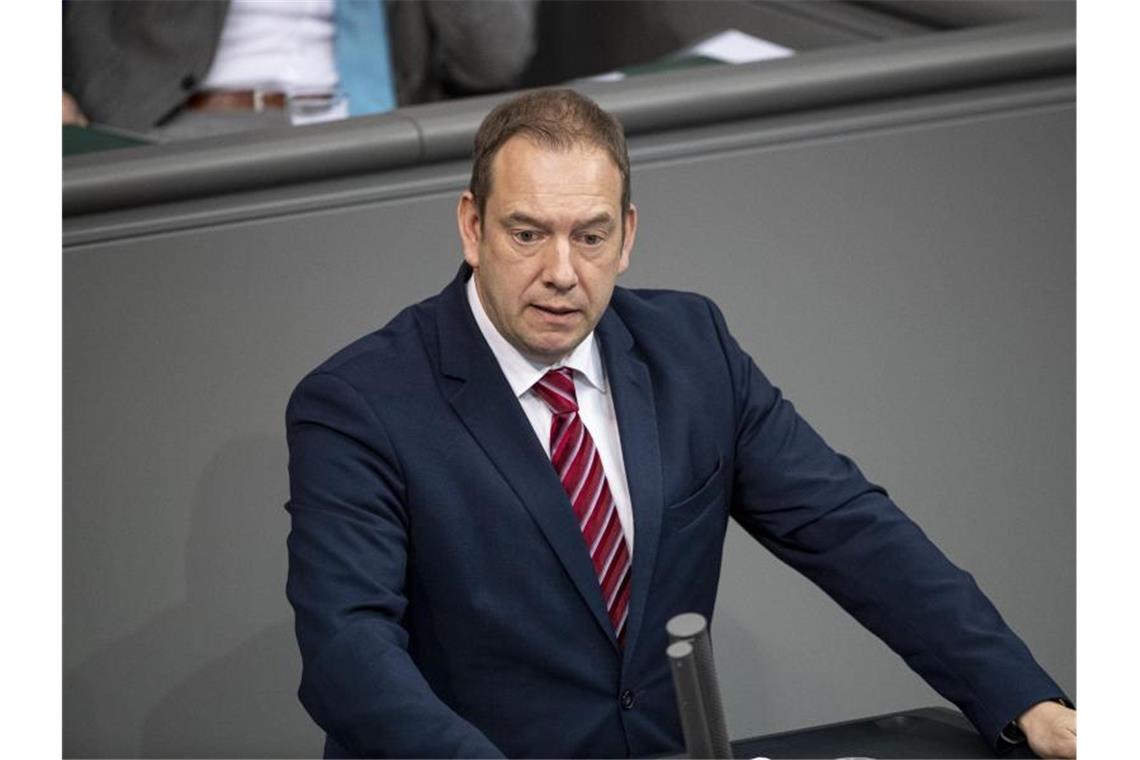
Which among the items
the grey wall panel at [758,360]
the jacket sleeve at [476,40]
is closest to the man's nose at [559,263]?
the grey wall panel at [758,360]

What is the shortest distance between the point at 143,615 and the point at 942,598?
38.9 inches

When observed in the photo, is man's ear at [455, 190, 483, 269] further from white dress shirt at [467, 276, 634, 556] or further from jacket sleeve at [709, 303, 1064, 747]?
jacket sleeve at [709, 303, 1064, 747]

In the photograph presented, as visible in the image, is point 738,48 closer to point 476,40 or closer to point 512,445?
point 476,40

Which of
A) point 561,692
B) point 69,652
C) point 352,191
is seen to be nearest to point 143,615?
point 69,652

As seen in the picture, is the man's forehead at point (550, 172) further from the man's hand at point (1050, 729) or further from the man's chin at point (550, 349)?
the man's hand at point (1050, 729)

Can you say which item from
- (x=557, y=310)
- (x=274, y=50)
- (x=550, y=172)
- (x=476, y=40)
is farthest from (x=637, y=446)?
(x=476, y=40)

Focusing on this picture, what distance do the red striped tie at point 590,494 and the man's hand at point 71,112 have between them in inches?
49.4

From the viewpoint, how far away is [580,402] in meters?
1.87

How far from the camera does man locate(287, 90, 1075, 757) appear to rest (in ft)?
5.62

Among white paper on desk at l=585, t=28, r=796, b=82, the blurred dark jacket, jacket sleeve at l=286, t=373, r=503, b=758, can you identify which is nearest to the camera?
jacket sleeve at l=286, t=373, r=503, b=758

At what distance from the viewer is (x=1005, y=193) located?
2.68m

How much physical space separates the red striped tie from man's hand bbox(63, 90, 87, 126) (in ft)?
4.12

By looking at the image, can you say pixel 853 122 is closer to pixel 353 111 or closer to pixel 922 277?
pixel 922 277

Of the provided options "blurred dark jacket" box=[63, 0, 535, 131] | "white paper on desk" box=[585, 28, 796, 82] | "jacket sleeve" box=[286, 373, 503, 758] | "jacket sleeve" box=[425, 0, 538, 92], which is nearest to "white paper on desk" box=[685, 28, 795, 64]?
"white paper on desk" box=[585, 28, 796, 82]
